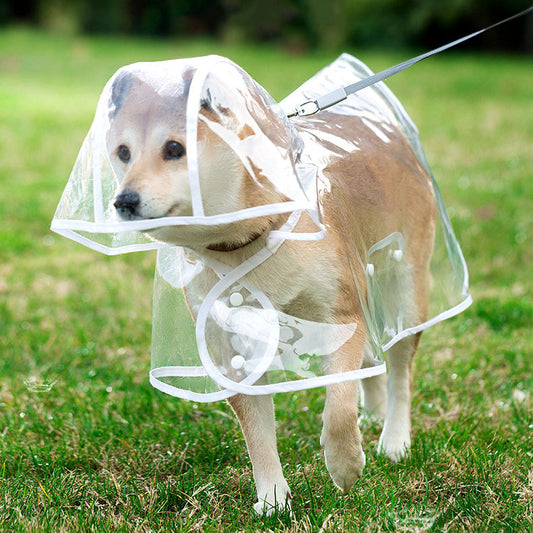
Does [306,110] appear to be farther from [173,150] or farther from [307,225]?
[173,150]

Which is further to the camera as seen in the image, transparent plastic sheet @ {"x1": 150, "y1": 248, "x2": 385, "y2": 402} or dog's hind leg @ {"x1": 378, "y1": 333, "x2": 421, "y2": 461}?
dog's hind leg @ {"x1": 378, "y1": 333, "x2": 421, "y2": 461}

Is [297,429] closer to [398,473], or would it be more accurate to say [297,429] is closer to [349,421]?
[398,473]

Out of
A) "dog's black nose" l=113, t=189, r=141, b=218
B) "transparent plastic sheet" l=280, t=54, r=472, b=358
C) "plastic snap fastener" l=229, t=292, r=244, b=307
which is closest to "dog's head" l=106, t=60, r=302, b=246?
"dog's black nose" l=113, t=189, r=141, b=218

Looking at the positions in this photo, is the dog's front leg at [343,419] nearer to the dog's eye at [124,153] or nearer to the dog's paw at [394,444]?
the dog's paw at [394,444]

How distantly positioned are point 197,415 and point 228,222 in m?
1.50

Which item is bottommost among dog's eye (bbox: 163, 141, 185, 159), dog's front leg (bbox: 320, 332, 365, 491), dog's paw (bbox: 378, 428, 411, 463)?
dog's paw (bbox: 378, 428, 411, 463)

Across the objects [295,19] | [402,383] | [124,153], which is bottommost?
[295,19]

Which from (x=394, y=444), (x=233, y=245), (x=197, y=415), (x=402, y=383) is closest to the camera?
(x=233, y=245)

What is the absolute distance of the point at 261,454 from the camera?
2273 mm

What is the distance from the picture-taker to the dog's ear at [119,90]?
1.77 m

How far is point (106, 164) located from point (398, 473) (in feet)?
A: 4.48

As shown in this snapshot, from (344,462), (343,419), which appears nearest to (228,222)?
(343,419)

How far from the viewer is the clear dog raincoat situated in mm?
1747

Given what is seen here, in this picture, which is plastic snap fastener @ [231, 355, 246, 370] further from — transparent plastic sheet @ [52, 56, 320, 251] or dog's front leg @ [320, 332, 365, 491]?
transparent plastic sheet @ [52, 56, 320, 251]
